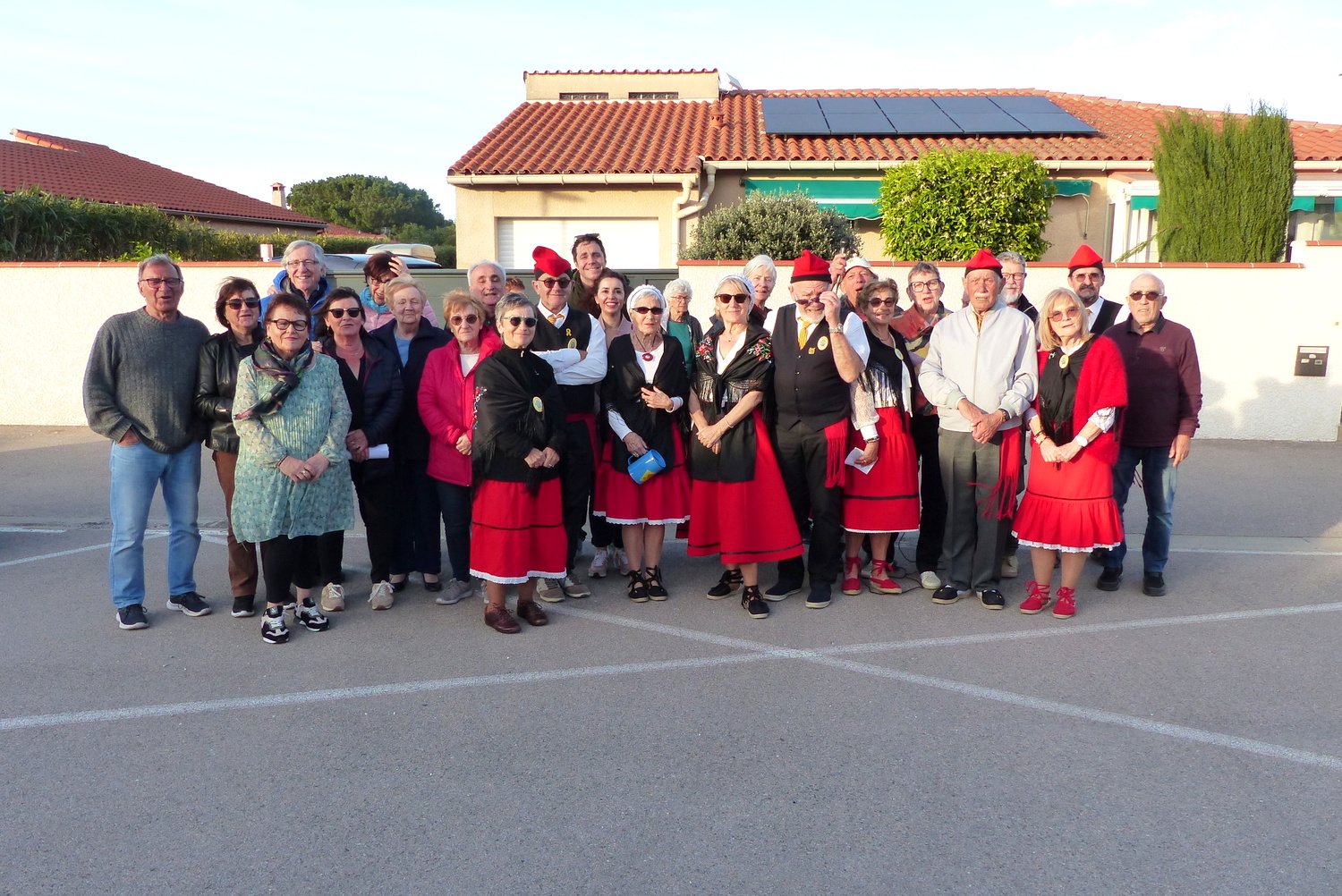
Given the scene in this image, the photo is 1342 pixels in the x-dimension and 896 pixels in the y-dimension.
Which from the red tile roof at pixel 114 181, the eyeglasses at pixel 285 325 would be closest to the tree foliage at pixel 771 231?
the eyeglasses at pixel 285 325

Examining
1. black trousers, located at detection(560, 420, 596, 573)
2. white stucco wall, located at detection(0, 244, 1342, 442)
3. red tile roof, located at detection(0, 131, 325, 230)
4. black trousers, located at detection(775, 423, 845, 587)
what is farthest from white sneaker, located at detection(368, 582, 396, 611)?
red tile roof, located at detection(0, 131, 325, 230)

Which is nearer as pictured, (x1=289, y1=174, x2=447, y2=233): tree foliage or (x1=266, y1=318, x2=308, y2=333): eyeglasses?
(x1=266, y1=318, x2=308, y2=333): eyeglasses

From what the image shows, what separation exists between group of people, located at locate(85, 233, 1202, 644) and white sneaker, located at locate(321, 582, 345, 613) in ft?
0.08

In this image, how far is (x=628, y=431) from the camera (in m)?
5.33

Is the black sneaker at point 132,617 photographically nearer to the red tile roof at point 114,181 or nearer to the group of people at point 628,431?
the group of people at point 628,431

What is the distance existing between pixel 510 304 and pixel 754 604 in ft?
6.68

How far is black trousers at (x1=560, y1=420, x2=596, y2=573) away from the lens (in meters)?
5.26

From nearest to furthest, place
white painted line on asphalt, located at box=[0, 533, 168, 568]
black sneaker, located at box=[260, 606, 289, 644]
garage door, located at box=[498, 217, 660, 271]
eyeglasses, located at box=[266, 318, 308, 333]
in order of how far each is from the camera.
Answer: eyeglasses, located at box=[266, 318, 308, 333] → black sneaker, located at box=[260, 606, 289, 644] → white painted line on asphalt, located at box=[0, 533, 168, 568] → garage door, located at box=[498, 217, 660, 271]

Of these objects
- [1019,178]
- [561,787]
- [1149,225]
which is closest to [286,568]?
[561,787]

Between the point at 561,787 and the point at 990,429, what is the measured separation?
2980mm

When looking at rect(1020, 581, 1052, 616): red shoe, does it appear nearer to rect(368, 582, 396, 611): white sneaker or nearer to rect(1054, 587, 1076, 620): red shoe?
rect(1054, 587, 1076, 620): red shoe

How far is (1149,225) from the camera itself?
48.0 ft

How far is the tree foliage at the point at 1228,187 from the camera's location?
10.4 m

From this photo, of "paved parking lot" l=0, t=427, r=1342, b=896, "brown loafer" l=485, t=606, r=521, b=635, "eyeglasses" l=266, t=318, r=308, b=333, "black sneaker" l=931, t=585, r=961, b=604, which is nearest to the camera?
"paved parking lot" l=0, t=427, r=1342, b=896
